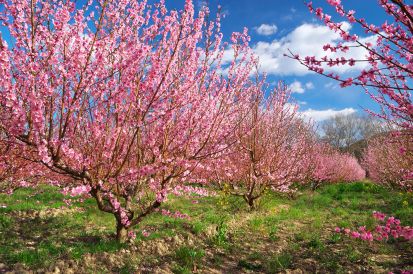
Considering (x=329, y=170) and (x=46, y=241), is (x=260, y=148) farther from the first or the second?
(x=329, y=170)

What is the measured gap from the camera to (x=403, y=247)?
7074mm

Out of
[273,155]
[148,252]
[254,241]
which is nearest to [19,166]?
[148,252]

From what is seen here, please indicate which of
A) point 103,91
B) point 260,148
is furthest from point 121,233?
point 260,148

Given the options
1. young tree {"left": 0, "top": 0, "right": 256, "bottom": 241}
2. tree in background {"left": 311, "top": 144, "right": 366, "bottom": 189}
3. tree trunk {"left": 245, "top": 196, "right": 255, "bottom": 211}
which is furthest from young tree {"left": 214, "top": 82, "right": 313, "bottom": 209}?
tree in background {"left": 311, "top": 144, "right": 366, "bottom": 189}

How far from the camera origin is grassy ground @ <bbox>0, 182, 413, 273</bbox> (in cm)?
548

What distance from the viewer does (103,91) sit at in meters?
4.40

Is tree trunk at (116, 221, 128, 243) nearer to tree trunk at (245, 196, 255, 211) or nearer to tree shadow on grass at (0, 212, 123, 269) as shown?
tree shadow on grass at (0, 212, 123, 269)

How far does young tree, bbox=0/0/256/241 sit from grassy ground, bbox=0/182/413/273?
2.56 feet

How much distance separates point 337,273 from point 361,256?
1.10m

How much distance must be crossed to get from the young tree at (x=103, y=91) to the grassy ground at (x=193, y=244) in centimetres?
78

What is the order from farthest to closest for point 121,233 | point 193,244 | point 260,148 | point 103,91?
point 260,148
point 193,244
point 121,233
point 103,91

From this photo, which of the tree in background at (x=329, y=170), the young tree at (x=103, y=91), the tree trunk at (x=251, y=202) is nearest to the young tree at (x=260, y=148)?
the tree trunk at (x=251, y=202)

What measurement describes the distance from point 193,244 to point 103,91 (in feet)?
12.8

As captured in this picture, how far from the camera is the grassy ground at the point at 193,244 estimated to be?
548cm
